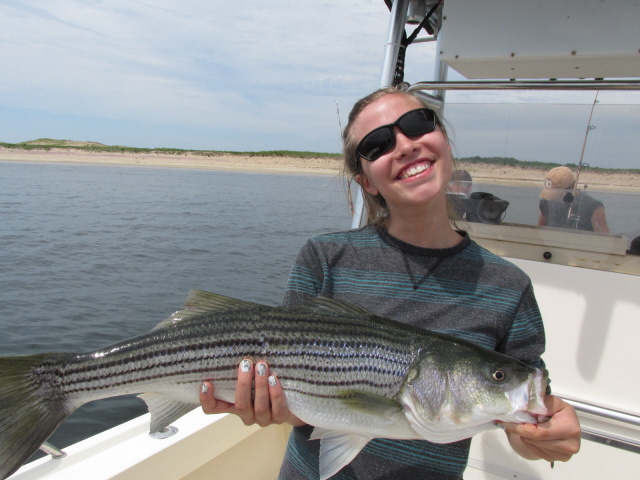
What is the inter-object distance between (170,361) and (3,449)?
0.69 metres

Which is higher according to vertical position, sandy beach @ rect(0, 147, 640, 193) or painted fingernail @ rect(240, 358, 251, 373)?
painted fingernail @ rect(240, 358, 251, 373)

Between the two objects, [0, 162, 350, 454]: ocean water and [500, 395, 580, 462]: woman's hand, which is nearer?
[500, 395, 580, 462]: woman's hand

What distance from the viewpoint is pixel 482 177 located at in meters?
4.21

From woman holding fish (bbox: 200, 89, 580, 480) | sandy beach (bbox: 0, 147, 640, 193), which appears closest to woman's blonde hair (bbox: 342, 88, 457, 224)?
woman holding fish (bbox: 200, 89, 580, 480)

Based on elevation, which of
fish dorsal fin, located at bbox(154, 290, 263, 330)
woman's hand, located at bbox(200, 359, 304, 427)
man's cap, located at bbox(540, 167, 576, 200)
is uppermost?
man's cap, located at bbox(540, 167, 576, 200)

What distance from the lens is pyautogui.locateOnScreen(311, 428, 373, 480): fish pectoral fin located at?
190 cm

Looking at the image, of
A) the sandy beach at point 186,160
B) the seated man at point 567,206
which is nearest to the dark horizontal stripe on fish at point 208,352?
the seated man at point 567,206

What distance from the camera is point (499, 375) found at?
6.22ft

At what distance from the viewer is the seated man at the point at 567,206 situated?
3672 millimetres

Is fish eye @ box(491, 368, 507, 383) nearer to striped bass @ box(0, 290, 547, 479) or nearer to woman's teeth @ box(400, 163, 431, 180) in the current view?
striped bass @ box(0, 290, 547, 479)

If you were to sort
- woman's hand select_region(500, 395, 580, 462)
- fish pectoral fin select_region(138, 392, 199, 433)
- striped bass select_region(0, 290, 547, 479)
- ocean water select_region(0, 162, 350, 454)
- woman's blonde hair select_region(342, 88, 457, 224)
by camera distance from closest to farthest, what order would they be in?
woman's hand select_region(500, 395, 580, 462) < striped bass select_region(0, 290, 547, 479) < fish pectoral fin select_region(138, 392, 199, 433) < woman's blonde hair select_region(342, 88, 457, 224) < ocean water select_region(0, 162, 350, 454)

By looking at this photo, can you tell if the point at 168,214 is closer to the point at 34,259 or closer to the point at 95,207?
the point at 95,207

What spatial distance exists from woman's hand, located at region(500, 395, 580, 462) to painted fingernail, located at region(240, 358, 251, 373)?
104 centimetres

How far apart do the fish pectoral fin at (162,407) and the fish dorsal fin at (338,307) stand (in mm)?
714
